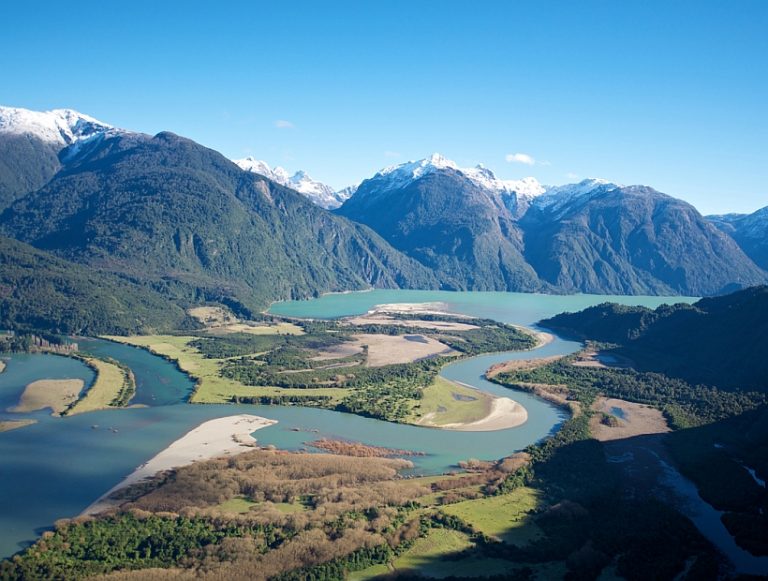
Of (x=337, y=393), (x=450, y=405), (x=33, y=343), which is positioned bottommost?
(x=450, y=405)

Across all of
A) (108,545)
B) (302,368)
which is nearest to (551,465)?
(108,545)

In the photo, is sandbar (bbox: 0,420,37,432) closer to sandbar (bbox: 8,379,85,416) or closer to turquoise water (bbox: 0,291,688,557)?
turquoise water (bbox: 0,291,688,557)

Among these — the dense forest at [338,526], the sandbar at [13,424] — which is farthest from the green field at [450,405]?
the sandbar at [13,424]

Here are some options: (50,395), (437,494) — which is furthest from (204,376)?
(437,494)

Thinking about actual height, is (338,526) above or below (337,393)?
below

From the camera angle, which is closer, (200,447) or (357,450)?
(200,447)

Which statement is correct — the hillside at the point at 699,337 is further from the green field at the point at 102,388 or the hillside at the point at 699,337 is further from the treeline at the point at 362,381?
the green field at the point at 102,388

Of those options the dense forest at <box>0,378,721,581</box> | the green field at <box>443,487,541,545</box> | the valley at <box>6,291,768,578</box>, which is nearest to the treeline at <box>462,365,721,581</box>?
the dense forest at <box>0,378,721,581</box>

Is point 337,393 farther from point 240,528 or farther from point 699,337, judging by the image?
point 699,337
